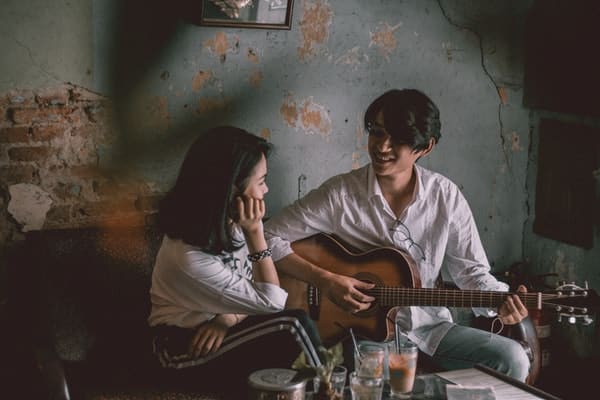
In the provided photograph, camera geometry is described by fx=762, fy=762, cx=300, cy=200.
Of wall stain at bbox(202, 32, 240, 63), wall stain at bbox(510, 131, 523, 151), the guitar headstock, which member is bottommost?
the guitar headstock

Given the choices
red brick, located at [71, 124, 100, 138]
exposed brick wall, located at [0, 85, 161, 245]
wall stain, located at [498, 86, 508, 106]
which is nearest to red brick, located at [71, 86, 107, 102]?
exposed brick wall, located at [0, 85, 161, 245]

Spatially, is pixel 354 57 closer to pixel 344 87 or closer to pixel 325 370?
pixel 344 87

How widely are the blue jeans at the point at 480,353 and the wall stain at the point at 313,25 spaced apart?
4.61 ft

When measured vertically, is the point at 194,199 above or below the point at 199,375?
above

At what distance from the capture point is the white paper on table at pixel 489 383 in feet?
7.53

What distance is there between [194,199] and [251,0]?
106cm

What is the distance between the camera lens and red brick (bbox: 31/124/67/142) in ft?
9.91

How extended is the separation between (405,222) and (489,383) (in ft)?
2.91

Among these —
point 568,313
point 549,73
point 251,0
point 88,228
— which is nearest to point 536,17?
point 549,73

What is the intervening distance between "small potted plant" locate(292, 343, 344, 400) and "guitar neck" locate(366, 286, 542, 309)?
0.86 metres

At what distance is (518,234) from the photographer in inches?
165

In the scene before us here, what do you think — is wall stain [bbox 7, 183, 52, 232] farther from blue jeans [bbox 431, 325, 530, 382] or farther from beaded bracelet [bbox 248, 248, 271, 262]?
blue jeans [bbox 431, 325, 530, 382]

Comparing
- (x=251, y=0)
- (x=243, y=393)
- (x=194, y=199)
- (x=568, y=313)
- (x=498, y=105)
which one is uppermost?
(x=251, y=0)

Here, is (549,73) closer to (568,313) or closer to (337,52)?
(337,52)
